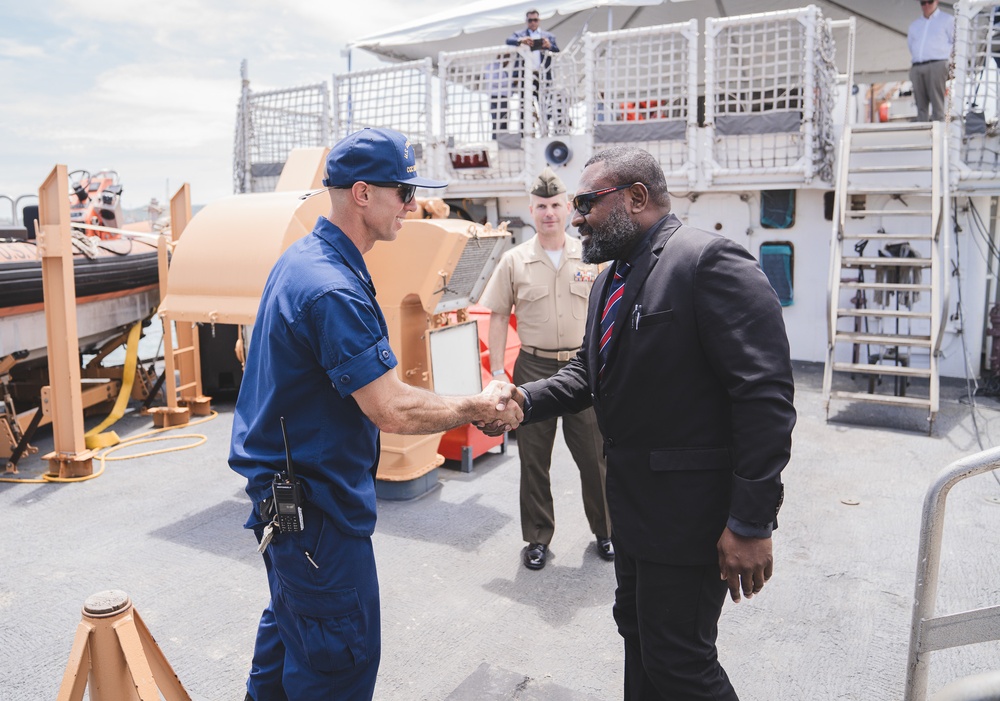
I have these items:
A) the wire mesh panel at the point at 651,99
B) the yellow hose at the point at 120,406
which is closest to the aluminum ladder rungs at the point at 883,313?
the wire mesh panel at the point at 651,99

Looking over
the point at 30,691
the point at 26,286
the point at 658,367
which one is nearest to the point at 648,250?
the point at 658,367

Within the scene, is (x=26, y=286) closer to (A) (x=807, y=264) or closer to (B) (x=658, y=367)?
(B) (x=658, y=367)

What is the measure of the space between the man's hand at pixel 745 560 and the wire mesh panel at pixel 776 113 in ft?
24.3

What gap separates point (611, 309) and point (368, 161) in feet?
2.79

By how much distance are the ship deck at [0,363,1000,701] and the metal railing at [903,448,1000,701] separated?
1.25m

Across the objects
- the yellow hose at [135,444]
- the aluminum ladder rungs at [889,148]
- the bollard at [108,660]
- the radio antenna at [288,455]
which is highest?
the aluminum ladder rungs at [889,148]

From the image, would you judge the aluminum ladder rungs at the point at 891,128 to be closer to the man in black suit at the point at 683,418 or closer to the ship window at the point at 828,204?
the ship window at the point at 828,204

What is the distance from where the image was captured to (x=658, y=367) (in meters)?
2.17

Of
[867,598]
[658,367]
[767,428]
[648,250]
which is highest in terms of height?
[648,250]

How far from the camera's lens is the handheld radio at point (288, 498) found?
2.05 metres

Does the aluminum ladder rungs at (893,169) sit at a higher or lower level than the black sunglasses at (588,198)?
higher

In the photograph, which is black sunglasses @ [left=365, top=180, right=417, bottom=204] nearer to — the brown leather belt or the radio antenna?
the radio antenna

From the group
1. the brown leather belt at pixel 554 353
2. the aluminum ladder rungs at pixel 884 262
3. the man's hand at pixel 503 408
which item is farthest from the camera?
the aluminum ladder rungs at pixel 884 262

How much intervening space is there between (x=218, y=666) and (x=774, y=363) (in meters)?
2.57
